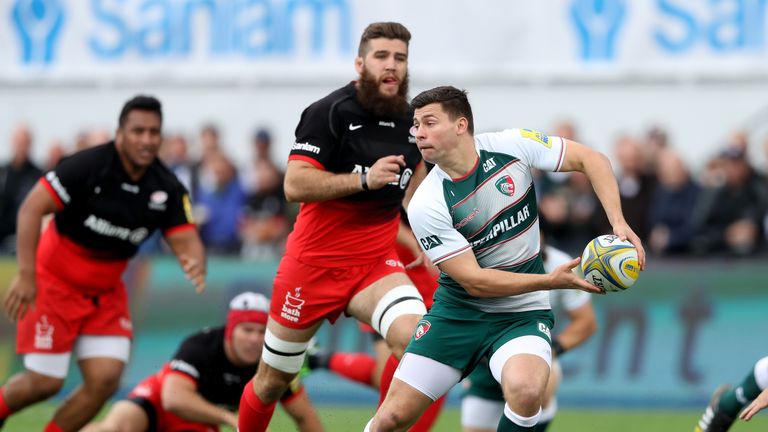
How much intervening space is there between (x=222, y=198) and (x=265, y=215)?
0.77m

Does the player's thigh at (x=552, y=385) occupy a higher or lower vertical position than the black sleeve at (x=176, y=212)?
lower

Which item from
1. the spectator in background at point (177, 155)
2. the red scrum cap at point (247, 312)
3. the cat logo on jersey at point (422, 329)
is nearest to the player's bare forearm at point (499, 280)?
the cat logo on jersey at point (422, 329)

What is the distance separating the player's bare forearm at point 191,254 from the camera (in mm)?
9672

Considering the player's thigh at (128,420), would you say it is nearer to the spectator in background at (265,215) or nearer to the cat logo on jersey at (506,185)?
the cat logo on jersey at (506,185)

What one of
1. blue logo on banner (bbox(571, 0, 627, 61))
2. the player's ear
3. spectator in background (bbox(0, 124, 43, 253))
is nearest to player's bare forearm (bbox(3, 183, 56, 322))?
the player's ear

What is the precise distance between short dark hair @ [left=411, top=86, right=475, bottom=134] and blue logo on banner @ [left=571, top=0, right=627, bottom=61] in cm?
1099

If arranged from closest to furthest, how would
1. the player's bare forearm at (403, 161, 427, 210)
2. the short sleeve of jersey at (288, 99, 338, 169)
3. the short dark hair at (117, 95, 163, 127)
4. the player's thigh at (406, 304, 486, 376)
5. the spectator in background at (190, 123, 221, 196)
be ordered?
1. the player's thigh at (406, 304, 486, 376)
2. the short sleeve of jersey at (288, 99, 338, 169)
3. the player's bare forearm at (403, 161, 427, 210)
4. the short dark hair at (117, 95, 163, 127)
5. the spectator in background at (190, 123, 221, 196)

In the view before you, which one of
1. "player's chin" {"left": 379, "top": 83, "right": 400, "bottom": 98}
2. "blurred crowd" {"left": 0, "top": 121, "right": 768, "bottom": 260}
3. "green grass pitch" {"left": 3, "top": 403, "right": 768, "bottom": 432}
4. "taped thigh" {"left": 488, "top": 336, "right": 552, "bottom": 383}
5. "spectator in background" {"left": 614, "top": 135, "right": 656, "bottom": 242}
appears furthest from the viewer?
"spectator in background" {"left": 614, "top": 135, "right": 656, "bottom": 242}

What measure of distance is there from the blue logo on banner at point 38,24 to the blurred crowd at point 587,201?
412 cm

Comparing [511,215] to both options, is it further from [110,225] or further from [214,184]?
[214,184]

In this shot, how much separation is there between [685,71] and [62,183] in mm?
11145

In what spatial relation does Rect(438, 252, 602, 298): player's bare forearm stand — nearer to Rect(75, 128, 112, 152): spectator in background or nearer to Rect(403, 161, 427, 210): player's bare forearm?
Rect(403, 161, 427, 210): player's bare forearm

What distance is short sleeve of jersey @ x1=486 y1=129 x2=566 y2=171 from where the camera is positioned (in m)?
7.70

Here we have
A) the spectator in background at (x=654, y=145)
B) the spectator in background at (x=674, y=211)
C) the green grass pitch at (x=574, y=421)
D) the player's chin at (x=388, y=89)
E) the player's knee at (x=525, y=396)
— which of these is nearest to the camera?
the player's knee at (x=525, y=396)
